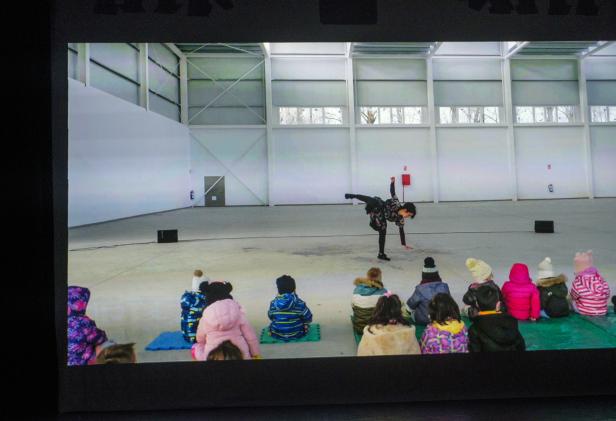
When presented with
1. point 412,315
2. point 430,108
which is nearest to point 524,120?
point 430,108

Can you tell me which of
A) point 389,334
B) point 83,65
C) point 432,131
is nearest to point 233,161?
point 83,65

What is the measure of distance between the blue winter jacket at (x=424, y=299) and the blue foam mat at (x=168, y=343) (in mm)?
1848

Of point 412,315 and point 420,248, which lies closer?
point 412,315

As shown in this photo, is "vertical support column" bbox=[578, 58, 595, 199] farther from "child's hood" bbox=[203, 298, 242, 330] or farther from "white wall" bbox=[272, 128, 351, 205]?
"child's hood" bbox=[203, 298, 242, 330]

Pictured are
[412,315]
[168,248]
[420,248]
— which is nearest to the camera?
[412,315]

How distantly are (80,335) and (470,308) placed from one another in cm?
281

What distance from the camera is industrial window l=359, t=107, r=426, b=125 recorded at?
2116 centimetres

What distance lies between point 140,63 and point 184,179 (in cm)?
557

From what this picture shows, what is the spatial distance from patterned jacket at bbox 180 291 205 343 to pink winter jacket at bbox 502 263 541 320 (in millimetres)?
2585

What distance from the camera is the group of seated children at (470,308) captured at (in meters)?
2.51

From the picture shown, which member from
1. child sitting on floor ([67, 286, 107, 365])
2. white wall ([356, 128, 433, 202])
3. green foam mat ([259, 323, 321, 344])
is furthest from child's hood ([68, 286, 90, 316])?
white wall ([356, 128, 433, 202])

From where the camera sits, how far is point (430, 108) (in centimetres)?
2092

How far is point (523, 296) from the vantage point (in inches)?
143

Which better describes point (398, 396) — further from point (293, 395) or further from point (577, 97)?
point (577, 97)
